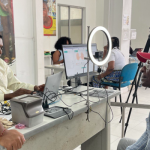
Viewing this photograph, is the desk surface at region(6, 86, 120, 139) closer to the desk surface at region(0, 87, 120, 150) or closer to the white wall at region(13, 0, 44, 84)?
the desk surface at region(0, 87, 120, 150)

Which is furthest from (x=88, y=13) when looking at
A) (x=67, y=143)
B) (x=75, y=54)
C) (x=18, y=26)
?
(x=67, y=143)

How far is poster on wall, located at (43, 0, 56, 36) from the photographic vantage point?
5.53 metres

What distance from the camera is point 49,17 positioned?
5.68 metres

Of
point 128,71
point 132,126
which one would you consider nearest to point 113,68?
point 128,71

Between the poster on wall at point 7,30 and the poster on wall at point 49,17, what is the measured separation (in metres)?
2.58

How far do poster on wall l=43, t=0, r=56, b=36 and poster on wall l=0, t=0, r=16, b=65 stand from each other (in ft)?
8.45

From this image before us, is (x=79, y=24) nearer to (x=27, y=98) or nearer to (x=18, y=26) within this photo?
(x=18, y=26)

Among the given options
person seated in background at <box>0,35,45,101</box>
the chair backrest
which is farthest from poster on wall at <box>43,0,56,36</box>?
person seated in background at <box>0,35,45,101</box>

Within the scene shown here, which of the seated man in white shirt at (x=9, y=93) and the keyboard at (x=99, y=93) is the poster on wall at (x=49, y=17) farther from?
the keyboard at (x=99, y=93)

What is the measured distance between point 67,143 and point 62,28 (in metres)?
5.49

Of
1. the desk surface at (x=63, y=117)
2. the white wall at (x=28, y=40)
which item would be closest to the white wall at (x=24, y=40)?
the white wall at (x=28, y=40)

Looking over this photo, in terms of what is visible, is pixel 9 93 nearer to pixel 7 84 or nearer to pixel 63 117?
pixel 7 84

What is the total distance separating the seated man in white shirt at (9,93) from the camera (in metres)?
0.98

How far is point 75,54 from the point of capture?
1866 millimetres
